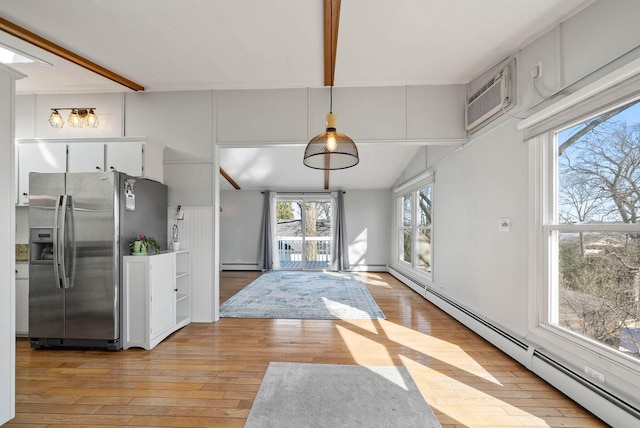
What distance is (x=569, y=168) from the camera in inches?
84.8

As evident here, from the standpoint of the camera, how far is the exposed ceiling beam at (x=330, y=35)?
2115mm

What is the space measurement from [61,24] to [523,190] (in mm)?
4159

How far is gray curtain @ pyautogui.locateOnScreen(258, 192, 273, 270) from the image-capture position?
23.8ft

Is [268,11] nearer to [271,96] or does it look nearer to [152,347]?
[271,96]

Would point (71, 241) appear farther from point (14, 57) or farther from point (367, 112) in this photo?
point (367, 112)

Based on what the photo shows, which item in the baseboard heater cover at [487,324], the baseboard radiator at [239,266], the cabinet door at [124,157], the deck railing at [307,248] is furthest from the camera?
the deck railing at [307,248]

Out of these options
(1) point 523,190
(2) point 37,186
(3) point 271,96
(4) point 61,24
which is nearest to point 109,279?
(2) point 37,186

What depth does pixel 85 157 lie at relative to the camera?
3.17m

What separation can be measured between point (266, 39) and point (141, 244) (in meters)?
2.34

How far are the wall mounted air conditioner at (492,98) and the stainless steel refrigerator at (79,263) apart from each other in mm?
3773

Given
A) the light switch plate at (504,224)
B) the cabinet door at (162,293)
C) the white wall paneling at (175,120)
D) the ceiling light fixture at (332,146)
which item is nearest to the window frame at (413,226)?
the light switch plate at (504,224)

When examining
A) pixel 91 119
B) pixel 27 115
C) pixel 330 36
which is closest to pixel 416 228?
pixel 330 36

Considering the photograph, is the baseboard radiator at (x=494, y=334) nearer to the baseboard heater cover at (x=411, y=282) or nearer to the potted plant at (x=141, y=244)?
the baseboard heater cover at (x=411, y=282)

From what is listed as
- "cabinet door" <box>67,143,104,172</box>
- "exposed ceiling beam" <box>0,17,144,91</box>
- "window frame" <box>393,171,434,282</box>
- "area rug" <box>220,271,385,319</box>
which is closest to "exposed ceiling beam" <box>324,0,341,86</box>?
"exposed ceiling beam" <box>0,17,144,91</box>
